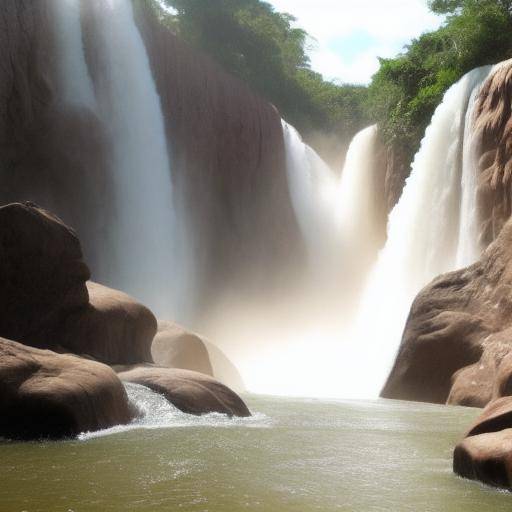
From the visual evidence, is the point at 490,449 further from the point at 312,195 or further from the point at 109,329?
the point at 312,195

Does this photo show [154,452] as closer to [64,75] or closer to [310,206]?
[64,75]

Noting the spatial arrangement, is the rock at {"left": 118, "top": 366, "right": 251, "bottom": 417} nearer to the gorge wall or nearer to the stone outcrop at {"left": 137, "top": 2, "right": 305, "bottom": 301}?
the gorge wall

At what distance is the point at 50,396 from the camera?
611 cm

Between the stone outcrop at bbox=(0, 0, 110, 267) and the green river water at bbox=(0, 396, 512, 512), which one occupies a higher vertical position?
the stone outcrop at bbox=(0, 0, 110, 267)

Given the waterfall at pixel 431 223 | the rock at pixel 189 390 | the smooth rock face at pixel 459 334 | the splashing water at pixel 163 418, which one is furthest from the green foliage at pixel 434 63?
the splashing water at pixel 163 418

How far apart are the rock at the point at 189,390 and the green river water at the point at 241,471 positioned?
38cm

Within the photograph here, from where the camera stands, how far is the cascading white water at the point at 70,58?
21.4 m

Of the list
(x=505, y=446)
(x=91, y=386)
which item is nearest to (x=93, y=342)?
(x=91, y=386)

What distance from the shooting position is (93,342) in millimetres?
9836

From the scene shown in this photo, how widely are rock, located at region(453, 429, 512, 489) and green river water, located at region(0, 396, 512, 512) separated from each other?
94 mm

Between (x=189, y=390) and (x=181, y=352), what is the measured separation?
171 inches

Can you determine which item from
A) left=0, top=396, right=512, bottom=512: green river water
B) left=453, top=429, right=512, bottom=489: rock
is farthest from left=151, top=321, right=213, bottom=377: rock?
left=453, top=429, right=512, bottom=489: rock

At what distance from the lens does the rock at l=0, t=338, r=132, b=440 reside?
6016mm

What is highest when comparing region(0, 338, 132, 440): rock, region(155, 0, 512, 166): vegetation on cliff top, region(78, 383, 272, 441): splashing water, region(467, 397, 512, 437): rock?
region(155, 0, 512, 166): vegetation on cliff top
